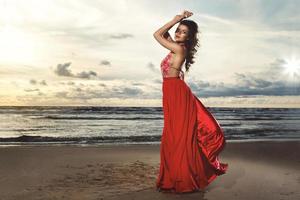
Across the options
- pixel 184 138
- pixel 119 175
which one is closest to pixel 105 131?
pixel 119 175

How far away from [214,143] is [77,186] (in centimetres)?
202

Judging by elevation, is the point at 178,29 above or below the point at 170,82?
above

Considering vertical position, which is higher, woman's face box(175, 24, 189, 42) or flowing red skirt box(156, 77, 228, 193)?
woman's face box(175, 24, 189, 42)

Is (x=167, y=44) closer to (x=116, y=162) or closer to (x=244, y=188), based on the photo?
(x=244, y=188)

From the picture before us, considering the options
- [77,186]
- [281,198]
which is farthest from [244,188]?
[77,186]

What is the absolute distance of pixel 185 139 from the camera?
5359mm

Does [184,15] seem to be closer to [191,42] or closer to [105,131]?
[191,42]

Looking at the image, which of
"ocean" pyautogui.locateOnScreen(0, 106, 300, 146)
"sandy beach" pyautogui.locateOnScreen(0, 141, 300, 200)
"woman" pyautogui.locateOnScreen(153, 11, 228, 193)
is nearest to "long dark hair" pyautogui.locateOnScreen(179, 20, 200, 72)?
"woman" pyautogui.locateOnScreen(153, 11, 228, 193)

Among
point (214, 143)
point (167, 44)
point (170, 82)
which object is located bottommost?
point (214, 143)

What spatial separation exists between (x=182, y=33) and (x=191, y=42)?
17 cm

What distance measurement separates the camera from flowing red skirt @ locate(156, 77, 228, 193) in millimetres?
5352

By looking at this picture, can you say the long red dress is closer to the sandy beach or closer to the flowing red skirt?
the flowing red skirt

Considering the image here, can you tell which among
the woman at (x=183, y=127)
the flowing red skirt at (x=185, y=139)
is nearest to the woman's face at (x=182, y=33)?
the woman at (x=183, y=127)

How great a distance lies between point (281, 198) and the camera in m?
5.30
